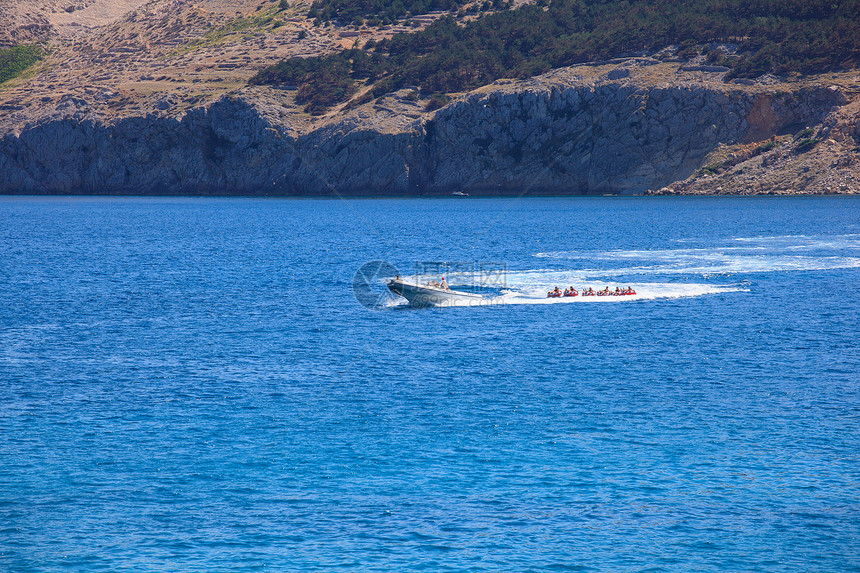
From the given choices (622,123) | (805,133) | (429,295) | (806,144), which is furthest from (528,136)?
(429,295)

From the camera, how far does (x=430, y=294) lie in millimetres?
56250

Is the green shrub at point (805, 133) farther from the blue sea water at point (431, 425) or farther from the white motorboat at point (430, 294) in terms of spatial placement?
the white motorboat at point (430, 294)

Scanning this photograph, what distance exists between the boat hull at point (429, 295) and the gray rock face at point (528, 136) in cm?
12817

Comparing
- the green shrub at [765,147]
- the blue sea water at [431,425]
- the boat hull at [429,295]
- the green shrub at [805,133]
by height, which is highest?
the green shrub at [805,133]

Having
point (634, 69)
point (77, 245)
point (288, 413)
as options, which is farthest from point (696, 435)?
point (634, 69)

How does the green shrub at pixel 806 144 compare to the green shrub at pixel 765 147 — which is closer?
the green shrub at pixel 806 144

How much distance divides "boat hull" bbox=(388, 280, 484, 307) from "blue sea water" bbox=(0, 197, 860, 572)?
90cm

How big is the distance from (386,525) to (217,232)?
103 metres

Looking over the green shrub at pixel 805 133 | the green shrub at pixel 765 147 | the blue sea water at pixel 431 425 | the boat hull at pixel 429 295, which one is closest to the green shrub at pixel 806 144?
the green shrub at pixel 805 133

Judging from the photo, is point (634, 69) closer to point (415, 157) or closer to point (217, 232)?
point (415, 157)

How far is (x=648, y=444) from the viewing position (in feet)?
90.5

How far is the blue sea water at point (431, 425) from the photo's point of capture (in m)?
20.8

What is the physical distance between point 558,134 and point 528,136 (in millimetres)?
6496

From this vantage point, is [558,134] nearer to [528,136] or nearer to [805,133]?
[528,136]
